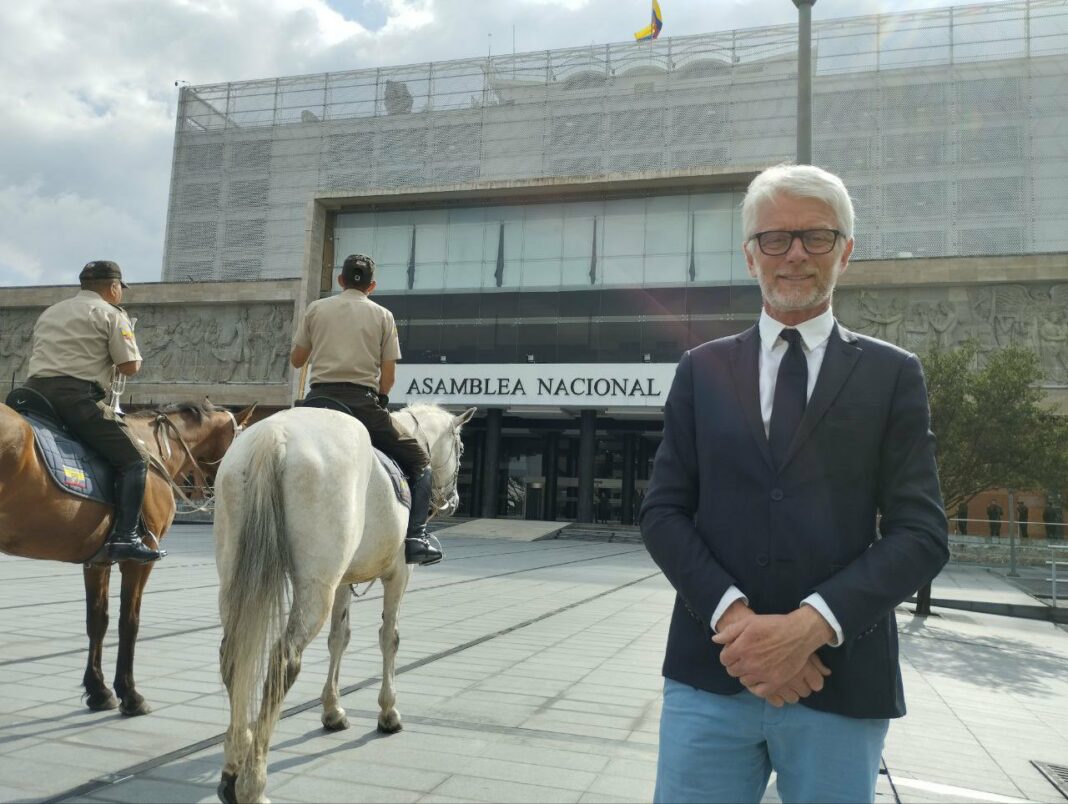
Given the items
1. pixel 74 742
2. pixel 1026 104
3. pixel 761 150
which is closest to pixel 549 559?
pixel 74 742

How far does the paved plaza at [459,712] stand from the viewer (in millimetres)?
4227

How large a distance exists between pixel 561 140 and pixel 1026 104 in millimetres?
22402

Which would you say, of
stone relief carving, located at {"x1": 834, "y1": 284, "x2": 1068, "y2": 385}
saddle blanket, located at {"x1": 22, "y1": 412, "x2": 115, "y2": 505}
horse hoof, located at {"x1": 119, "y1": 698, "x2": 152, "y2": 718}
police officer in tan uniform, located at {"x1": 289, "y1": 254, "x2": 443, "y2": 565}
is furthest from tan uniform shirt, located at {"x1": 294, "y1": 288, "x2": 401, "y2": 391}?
stone relief carving, located at {"x1": 834, "y1": 284, "x2": 1068, "y2": 385}

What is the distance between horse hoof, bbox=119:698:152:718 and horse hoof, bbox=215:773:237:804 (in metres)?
1.81

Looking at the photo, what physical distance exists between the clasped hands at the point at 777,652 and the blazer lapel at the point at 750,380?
333 millimetres

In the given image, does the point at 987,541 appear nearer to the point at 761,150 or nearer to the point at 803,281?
the point at 761,150

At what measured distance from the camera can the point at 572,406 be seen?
35.3 metres

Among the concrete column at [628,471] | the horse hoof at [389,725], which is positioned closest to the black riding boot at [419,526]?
the horse hoof at [389,725]

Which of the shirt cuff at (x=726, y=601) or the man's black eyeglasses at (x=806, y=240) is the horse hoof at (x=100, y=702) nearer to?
the shirt cuff at (x=726, y=601)

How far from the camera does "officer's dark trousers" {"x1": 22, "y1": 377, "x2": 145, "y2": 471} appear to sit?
5.34m

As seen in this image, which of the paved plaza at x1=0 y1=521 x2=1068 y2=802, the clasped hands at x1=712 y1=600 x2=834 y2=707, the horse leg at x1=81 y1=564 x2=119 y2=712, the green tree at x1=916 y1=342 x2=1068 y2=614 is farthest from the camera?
the green tree at x1=916 y1=342 x2=1068 y2=614

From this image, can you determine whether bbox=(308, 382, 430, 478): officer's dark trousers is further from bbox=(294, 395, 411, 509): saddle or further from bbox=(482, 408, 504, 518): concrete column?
bbox=(482, 408, 504, 518): concrete column

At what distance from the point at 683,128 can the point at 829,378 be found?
47.6m

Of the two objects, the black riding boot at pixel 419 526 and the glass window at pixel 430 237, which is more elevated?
the glass window at pixel 430 237
